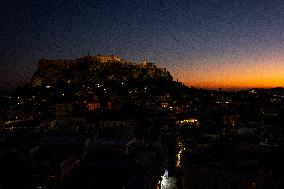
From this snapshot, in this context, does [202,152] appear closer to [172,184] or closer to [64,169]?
[172,184]

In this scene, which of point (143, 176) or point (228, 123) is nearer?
point (143, 176)

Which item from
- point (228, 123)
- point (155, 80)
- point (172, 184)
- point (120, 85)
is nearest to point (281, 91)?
point (155, 80)

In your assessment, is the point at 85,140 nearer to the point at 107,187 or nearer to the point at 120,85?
the point at 107,187

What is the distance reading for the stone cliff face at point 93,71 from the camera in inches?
5507

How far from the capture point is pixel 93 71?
485ft

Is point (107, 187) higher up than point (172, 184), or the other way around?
point (107, 187)

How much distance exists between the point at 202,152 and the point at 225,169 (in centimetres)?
416

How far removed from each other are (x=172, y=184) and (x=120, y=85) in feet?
296

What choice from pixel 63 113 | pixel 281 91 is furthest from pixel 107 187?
pixel 281 91

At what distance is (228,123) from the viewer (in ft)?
177

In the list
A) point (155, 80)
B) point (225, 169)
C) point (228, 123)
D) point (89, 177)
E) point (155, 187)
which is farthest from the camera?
point (155, 80)

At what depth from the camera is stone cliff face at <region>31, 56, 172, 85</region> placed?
139875 millimetres

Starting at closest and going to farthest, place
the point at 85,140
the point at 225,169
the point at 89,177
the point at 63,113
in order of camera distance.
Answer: the point at 225,169, the point at 89,177, the point at 85,140, the point at 63,113

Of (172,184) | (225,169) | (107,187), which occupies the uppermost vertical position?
(225,169)
